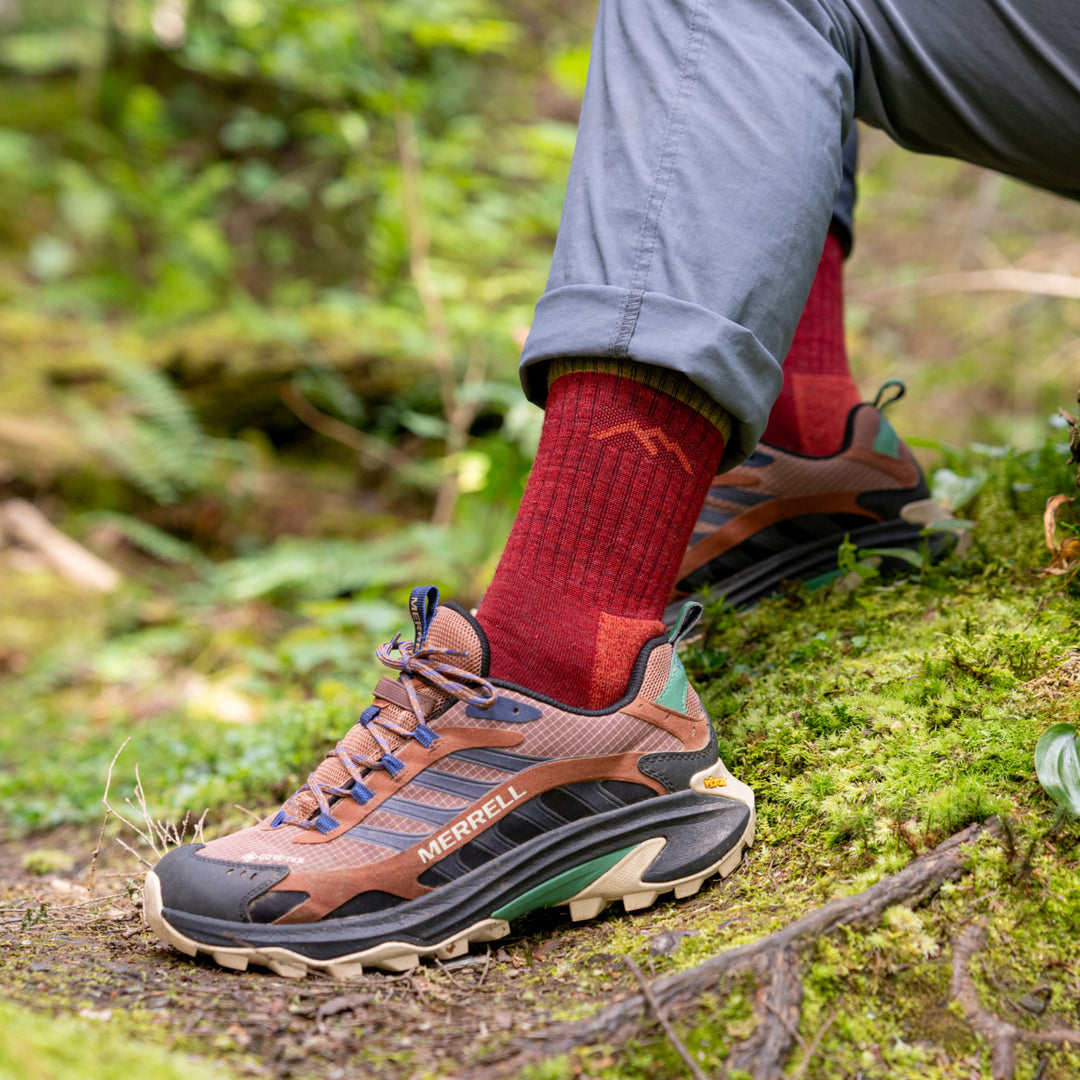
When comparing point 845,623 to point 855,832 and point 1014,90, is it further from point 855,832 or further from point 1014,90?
point 1014,90

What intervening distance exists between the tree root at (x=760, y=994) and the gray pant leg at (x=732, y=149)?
733 mm

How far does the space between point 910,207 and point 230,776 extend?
258 inches

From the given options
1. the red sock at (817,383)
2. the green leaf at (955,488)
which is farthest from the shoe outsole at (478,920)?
the green leaf at (955,488)

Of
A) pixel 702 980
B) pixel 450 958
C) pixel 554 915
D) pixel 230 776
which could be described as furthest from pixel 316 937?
pixel 230 776

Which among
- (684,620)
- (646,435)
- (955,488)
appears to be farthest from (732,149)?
(955,488)

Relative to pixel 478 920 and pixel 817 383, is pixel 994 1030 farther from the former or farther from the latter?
pixel 817 383

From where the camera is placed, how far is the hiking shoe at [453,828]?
1312mm

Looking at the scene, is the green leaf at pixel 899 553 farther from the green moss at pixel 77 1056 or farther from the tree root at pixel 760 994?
the green moss at pixel 77 1056

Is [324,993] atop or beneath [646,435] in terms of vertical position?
beneath

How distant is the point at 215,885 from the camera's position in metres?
1.31

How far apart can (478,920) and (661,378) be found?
35.9 inches

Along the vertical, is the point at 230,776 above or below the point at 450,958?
below

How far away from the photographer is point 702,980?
3.57ft

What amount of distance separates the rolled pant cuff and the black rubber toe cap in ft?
3.02
